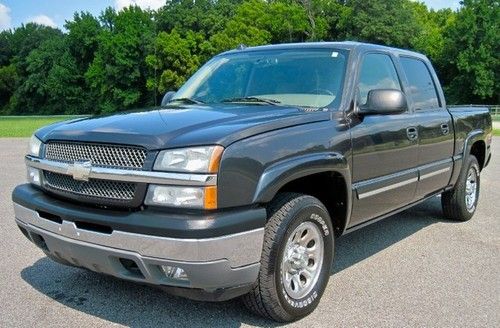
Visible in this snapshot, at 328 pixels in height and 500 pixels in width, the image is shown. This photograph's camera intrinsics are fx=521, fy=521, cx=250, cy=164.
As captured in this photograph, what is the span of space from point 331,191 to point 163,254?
157 cm

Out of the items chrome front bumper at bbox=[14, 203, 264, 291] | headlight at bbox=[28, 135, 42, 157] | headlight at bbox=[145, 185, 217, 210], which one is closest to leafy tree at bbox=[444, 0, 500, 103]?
headlight at bbox=[28, 135, 42, 157]

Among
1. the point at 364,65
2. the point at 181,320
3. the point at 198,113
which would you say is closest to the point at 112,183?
the point at 198,113

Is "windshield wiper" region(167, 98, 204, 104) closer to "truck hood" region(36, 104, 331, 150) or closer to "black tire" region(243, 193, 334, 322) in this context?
"truck hood" region(36, 104, 331, 150)

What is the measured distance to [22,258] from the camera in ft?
15.5

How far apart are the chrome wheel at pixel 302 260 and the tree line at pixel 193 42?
181ft

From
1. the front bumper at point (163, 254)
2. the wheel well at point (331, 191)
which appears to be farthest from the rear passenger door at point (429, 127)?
the front bumper at point (163, 254)

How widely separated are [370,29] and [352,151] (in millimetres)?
59040

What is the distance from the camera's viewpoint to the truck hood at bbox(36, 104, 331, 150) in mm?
2969

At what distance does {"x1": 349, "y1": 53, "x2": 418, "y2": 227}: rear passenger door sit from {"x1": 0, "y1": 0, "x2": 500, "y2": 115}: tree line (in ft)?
176

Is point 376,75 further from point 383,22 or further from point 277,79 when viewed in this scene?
point 383,22

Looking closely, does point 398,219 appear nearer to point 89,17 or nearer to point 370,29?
point 370,29

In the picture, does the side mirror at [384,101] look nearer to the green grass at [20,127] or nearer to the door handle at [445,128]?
the door handle at [445,128]

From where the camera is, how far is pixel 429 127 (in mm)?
5008

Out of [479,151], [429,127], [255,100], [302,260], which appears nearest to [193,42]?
[479,151]
